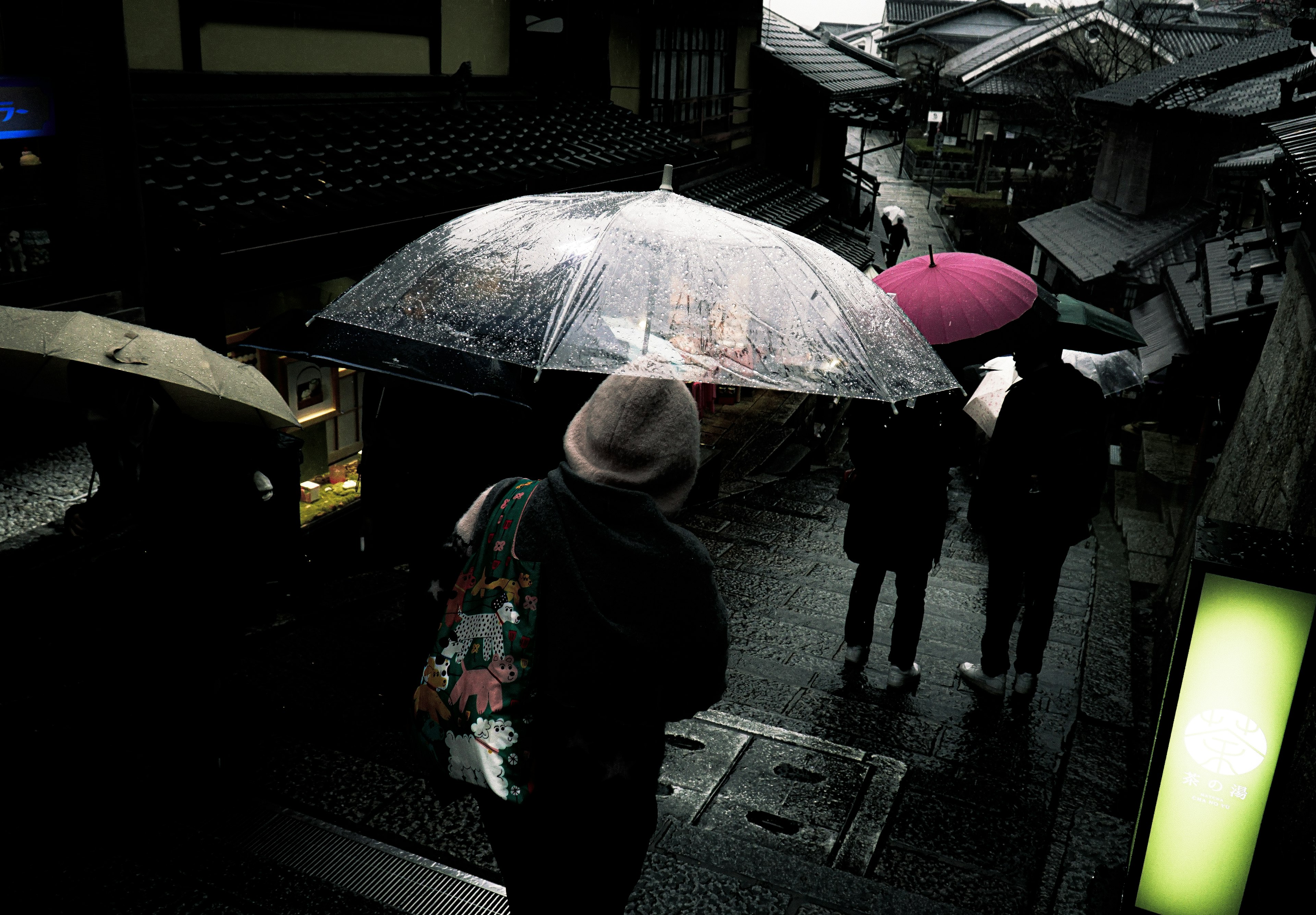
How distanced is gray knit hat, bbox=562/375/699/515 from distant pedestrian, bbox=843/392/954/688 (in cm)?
266

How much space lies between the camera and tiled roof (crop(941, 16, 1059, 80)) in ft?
143

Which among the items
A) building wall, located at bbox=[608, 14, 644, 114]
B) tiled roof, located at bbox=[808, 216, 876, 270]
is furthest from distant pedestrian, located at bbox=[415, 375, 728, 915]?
tiled roof, located at bbox=[808, 216, 876, 270]

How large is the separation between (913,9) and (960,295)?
264ft

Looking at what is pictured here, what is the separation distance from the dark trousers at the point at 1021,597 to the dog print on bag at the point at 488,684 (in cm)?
375

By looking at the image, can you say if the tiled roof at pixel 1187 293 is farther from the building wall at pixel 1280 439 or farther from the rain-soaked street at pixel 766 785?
the rain-soaked street at pixel 766 785

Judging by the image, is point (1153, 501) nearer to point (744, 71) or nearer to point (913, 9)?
point (744, 71)

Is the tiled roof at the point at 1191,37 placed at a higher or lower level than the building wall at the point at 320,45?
higher

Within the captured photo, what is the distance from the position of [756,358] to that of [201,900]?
2768 millimetres

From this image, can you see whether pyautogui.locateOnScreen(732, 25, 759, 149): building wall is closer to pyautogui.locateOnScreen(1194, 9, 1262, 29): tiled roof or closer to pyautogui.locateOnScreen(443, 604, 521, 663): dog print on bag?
pyautogui.locateOnScreen(443, 604, 521, 663): dog print on bag

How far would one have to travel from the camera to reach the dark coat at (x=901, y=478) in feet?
17.2

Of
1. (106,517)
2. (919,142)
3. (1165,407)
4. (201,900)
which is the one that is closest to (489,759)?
(201,900)

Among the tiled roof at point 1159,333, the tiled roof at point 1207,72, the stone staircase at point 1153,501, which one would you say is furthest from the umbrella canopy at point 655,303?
the tiled roof at point 1207,72

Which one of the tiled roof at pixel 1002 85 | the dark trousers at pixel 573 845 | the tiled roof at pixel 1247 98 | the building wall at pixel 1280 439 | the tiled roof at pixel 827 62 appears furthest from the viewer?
the tiled roof at pixel 1002 85

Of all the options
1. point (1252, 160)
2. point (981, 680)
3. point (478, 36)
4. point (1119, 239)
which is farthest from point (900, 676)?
point (1119, 239)
